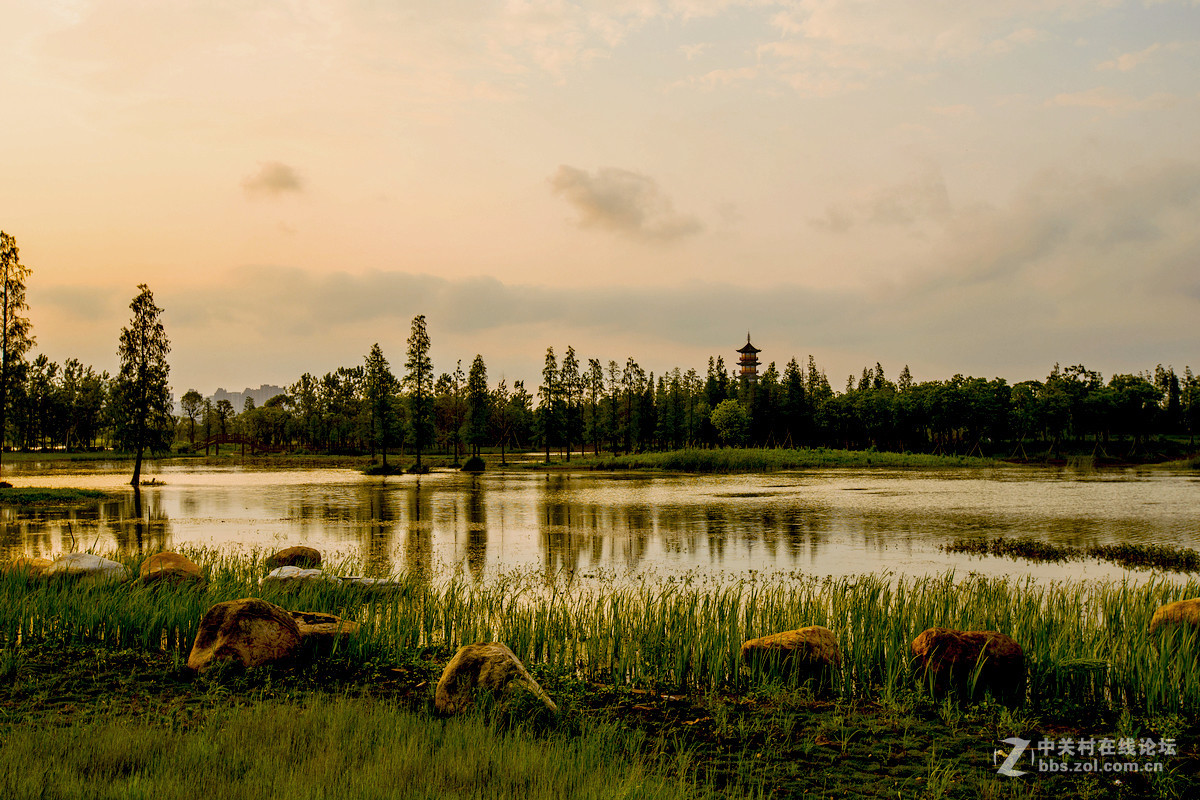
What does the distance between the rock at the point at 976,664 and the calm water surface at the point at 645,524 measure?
9.05 meters

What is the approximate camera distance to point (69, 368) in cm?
14325

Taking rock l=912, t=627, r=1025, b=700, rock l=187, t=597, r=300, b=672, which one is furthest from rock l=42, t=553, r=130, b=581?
rock l=912, t=627, r=1025, b=700

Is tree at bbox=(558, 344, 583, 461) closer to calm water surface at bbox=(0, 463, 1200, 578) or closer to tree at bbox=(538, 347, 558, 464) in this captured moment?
tree at bbox=(538, 347, 558, 464)

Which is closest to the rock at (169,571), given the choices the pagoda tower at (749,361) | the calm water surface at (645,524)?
the calm water surface at (645,524)

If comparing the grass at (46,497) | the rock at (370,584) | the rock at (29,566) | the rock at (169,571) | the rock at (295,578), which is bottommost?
the grass at (46,497)

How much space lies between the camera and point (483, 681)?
24.2 feet

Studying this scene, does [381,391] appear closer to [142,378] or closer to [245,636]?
[142,378]

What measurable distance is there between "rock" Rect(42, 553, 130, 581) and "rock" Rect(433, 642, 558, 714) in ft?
27.9

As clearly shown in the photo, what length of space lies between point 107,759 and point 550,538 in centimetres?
1933

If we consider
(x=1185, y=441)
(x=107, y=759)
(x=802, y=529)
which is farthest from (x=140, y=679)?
(x=1185, y=441)

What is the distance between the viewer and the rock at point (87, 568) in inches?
501

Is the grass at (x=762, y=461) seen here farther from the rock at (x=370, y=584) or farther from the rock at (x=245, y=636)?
the rock at (x=245, y=636)

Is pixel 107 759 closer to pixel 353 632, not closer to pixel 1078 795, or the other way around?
pixel 353 632

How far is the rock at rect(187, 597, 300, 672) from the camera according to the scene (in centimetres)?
870
